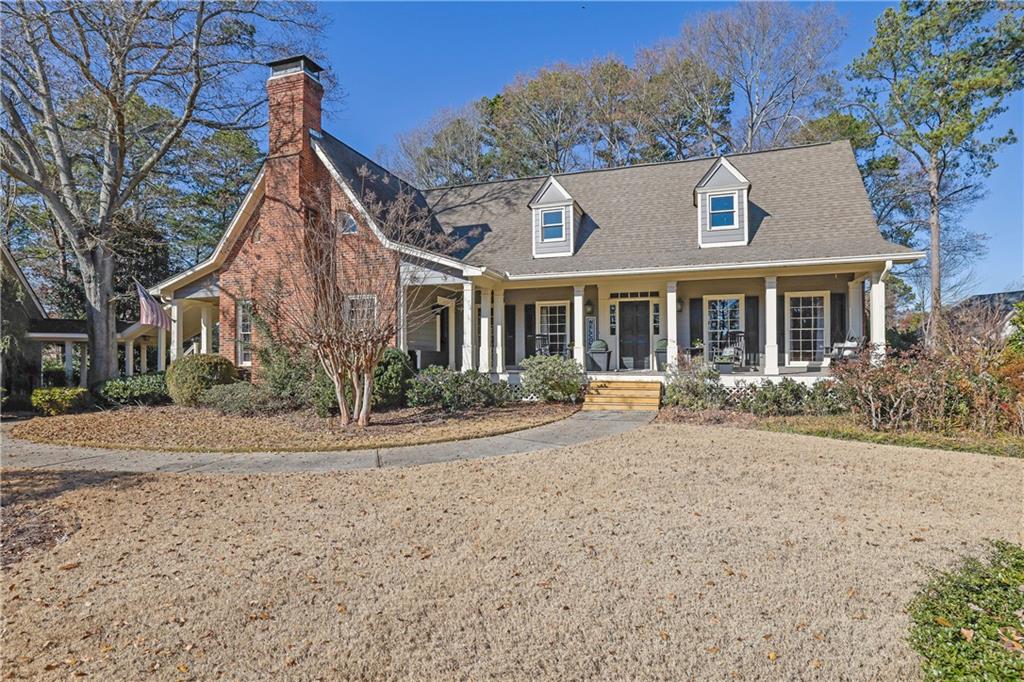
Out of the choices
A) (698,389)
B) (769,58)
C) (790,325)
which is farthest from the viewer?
(769,58)

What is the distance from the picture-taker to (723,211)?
571 inches

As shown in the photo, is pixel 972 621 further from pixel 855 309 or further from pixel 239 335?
pixel 239 335

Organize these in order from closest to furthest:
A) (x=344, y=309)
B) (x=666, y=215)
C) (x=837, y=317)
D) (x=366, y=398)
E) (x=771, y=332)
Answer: (x=344, y=309) → (x=366, y=398) → (x=771, y=332) → (x=837, y=317) → (x=666, y=215)

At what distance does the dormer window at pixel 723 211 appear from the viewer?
47.3 ft

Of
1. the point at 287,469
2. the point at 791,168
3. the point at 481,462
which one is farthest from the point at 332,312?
the point at 791,168

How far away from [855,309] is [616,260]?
255 inches

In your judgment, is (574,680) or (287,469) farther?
(287,469)

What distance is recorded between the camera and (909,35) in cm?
2027

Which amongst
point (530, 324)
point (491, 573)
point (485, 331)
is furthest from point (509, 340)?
point (491, 573)

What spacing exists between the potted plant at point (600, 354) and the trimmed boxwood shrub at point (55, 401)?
44.1 feet

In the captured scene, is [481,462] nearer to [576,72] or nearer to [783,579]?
[783,579]

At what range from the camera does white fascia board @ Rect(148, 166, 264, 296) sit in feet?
48.6

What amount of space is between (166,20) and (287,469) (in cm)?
1378

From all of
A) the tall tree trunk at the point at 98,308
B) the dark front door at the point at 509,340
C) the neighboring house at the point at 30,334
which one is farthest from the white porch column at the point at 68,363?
the dark front door at the point at 509,340
